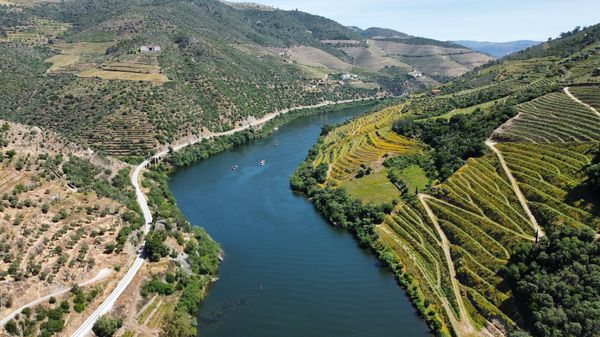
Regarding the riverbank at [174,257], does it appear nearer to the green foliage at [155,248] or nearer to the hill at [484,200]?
the green foliage at [155,248]

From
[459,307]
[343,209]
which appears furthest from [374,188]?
[459,307]

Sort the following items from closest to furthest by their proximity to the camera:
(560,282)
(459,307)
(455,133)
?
(560,282) → (459,307) → (455,133)

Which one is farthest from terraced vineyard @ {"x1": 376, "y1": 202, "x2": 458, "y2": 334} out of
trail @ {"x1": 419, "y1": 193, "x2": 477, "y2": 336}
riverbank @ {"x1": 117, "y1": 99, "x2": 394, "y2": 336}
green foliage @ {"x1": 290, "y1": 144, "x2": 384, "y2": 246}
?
riverbank @ {"x1": 117, "y1": 99, "x2": 394, "y2": 336}

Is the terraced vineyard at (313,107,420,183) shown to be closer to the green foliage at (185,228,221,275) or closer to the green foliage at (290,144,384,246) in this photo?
the green foliage at (290,144,384,246)

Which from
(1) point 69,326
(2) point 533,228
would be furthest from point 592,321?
(1) point 69,326

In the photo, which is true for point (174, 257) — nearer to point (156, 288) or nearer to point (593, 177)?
point (156, 288)

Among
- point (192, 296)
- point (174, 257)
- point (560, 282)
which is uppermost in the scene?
point (560, 282)

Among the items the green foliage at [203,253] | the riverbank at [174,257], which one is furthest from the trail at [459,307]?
the green foliage at [203,253]
